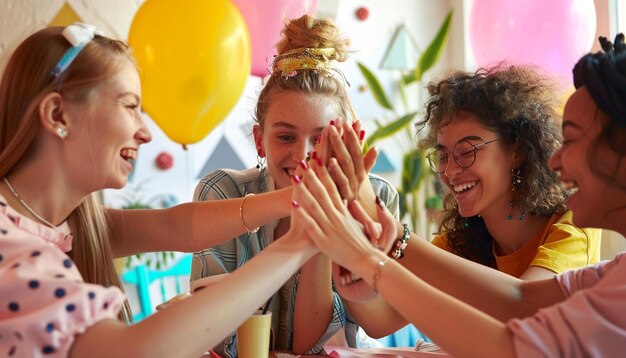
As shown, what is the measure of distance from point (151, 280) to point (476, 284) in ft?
7.97

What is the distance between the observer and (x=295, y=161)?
1.98 metres

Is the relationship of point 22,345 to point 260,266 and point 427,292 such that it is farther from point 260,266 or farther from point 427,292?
point 427,292

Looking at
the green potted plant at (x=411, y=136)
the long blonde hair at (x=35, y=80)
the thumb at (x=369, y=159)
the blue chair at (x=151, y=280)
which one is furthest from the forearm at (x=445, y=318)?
the green potted plant at (x=411, y=136)

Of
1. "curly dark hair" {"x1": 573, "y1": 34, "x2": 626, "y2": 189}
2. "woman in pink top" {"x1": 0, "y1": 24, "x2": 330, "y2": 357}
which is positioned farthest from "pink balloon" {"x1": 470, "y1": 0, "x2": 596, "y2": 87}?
"woman in pink top" {"x1": 0, "y1": 24, "x2": 330, "y2": 357}

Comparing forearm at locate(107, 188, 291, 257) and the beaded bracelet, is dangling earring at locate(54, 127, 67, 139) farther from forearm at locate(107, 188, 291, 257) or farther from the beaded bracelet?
the beaded bracelet

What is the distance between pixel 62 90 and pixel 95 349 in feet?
1.66

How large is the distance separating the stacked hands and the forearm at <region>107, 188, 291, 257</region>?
0.20 meters

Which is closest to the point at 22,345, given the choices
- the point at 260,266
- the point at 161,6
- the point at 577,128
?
the point at 260,266

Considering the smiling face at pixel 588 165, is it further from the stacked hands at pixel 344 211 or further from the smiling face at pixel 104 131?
the smiling face at pixel 104 131

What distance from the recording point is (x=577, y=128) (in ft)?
4.15

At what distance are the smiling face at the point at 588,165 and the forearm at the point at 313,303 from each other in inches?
29.9

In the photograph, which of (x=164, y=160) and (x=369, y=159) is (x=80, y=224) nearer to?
(x=369, y=159)

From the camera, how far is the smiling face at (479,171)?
2.00 metres

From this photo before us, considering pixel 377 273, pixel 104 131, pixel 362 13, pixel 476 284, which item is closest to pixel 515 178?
pixel 476 284
